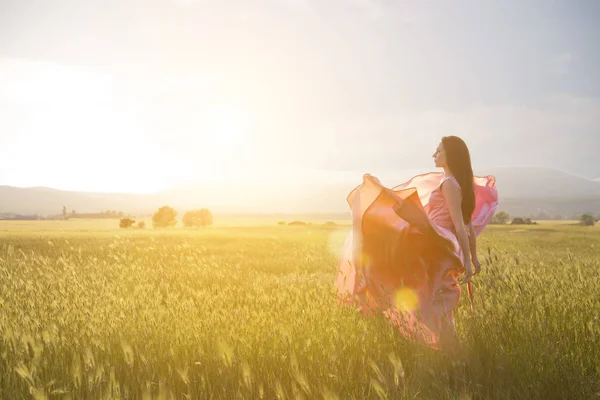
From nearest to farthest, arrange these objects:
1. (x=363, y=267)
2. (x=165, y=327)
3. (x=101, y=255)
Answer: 1. (x=165, y=327)
2. (x=363, y=267)
3. (x=101, y=255)

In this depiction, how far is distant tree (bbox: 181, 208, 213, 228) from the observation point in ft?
192

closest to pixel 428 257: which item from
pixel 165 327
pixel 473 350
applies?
pixel 473 350

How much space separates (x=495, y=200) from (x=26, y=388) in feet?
16.5

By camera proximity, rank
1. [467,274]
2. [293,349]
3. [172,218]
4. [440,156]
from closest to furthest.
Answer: [293,349] < [467,274] < [440,156] < [172,218]

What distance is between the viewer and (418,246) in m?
4.70

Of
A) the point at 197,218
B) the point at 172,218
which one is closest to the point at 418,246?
the point at 172,218

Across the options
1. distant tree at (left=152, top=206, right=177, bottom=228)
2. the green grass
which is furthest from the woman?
distant tree at (left=152, top=206, right=177, bottom=228)

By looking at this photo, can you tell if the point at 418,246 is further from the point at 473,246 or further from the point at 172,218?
the point at 172,218

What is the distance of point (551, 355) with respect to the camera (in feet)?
10.6

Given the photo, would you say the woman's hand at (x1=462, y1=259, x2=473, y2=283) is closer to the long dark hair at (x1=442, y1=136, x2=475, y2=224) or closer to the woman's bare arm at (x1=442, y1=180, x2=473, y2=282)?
the woman's bare arm at (x1=442, y1=180, x2=473, y2=282)

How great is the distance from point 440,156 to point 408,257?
1.09 meters

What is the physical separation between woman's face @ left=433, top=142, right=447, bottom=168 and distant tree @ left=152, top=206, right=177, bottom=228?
51.9m

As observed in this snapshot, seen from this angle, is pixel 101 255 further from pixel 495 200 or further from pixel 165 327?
pixel 495 200

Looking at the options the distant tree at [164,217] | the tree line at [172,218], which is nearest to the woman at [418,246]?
the tree line at [172,218]
